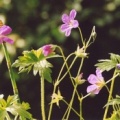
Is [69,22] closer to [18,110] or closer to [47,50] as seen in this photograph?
[47,50]

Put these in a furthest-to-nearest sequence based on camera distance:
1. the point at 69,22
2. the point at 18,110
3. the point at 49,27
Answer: the point at 49,27, the point at 69,22, the point at 18,110

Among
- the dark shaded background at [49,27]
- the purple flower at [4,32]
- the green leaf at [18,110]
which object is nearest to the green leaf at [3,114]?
the green leaf at [18,110]

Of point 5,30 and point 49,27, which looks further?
point 49,27

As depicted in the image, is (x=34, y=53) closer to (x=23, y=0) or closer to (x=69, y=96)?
(x=23, y=0)

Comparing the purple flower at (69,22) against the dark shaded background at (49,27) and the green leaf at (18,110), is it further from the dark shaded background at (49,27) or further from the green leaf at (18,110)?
the dark shaded background at (49,27)

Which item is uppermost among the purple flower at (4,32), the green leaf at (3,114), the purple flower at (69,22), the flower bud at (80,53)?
the purple flower at (4,32)

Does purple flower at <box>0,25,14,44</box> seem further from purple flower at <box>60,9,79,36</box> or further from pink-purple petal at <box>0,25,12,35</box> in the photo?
purple flower at <box>60,9,79,36</box>

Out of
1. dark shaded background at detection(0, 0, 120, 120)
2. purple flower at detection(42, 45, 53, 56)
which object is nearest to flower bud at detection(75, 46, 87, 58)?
purple flower at detection(42, 45, 53, 56)

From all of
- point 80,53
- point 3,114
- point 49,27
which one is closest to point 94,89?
point 80,53

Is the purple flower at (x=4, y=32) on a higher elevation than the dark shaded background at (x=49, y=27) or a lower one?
higher
